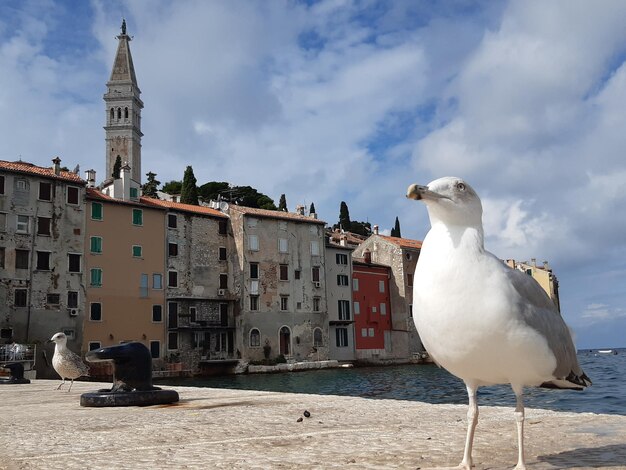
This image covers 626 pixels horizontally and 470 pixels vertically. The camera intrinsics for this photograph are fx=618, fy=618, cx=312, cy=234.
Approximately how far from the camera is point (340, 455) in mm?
4453

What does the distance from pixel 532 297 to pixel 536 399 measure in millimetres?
18137

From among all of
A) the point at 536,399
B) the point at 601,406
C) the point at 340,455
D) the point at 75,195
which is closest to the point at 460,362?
the point at 340,455

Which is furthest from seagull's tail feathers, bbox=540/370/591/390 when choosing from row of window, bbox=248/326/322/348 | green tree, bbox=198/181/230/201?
green tree, bbox=198/181/230/201

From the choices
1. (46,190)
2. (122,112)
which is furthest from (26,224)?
(122,112)

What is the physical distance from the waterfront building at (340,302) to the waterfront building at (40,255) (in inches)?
867

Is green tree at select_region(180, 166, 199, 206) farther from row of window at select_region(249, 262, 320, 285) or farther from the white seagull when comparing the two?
the white seagull

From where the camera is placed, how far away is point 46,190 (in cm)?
4084

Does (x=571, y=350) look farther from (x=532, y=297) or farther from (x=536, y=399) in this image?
(x=536, y=399)

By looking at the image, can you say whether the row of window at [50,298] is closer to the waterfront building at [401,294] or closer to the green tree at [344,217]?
the waterfront building at [401,294]

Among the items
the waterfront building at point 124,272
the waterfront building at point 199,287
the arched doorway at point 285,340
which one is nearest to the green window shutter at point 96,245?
the waterfront building at point 124,272

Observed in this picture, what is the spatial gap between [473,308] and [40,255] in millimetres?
41172

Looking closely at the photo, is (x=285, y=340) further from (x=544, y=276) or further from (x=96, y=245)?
(x=544, y=276)

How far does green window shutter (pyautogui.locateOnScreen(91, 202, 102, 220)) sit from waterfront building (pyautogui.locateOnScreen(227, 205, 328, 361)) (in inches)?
439

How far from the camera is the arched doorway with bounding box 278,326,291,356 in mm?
50438
